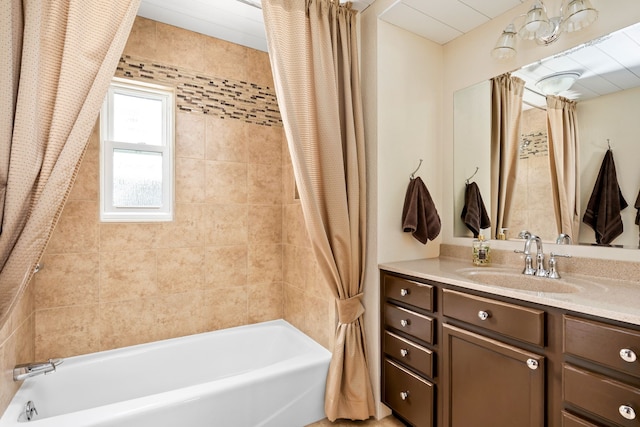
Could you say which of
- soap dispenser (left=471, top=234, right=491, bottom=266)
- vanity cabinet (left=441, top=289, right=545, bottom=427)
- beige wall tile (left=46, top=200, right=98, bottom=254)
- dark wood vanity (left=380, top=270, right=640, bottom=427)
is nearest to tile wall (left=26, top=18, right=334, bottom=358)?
beige wall tile (left=46, top=200, right=98, bottom=254)

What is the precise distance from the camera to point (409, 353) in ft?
5.74

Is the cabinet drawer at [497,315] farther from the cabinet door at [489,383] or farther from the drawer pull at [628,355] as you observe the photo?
the drawer pull at [628,355]

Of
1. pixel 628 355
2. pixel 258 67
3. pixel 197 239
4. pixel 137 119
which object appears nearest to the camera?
pixel 628 355


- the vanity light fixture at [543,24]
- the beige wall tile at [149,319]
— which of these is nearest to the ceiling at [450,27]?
the vanity light fixture at [543,24]

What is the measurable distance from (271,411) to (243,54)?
249cm

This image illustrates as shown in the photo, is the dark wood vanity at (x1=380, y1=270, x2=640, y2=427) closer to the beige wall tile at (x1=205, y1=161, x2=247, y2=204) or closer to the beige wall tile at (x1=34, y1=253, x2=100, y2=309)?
the beige wall tile at (x1=205, y1=161, x2=247, y2=204)

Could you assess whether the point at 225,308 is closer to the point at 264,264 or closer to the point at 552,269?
the point at 264,264

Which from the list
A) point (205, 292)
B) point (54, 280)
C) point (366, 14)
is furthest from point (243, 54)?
point (54, 280)

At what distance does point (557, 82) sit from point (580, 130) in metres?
0.29

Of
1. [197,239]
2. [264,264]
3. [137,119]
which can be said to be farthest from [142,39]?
[264,264]

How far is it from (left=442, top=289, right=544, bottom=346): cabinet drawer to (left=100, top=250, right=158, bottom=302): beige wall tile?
1.89 meters

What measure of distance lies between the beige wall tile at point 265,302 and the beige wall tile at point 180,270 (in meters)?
0.43

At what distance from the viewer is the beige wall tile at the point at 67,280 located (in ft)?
6.34

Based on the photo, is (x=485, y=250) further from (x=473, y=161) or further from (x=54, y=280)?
(x=54, y=280)
